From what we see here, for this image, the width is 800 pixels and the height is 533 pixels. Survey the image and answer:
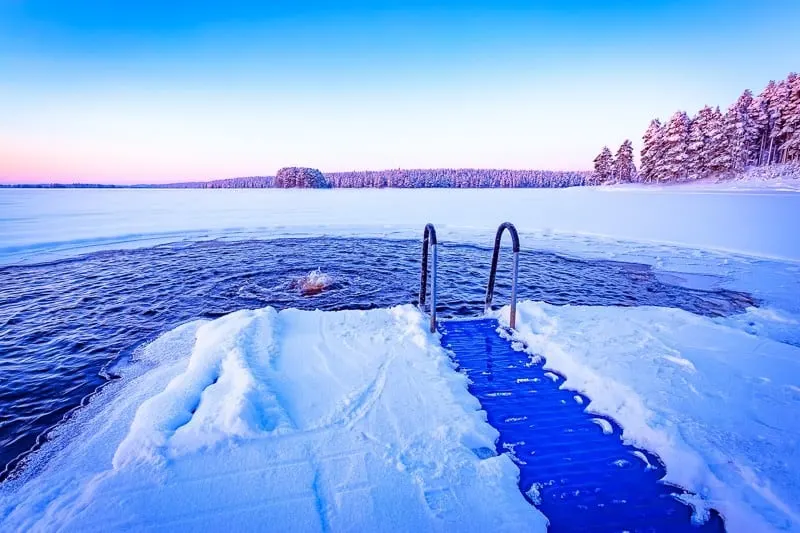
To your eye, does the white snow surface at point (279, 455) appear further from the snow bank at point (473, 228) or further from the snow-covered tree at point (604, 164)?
the snow-covered tree at point (604, 164)

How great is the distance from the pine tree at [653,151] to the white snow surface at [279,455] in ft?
178

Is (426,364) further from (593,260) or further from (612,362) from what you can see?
(593,260)

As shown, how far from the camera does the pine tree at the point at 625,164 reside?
54078 mm

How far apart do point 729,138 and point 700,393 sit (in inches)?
2033

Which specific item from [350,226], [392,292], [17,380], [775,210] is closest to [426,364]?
[392,292]

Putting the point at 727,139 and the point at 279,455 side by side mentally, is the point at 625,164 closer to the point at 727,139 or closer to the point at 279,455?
the point at 727,139

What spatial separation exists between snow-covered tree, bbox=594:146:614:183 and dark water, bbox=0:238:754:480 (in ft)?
183

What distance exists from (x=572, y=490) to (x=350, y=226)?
16846mm

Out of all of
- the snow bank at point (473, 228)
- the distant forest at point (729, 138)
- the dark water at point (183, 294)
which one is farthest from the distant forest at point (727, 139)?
the dark water at point (183, 294)

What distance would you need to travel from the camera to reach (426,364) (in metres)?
4.43

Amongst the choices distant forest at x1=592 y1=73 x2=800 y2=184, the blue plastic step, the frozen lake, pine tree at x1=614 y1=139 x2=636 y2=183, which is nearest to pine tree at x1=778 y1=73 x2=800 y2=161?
distant forest at x1=592 y1=73 x2=800 y2=184

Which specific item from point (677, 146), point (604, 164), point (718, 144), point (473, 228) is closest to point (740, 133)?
point (718, 144)

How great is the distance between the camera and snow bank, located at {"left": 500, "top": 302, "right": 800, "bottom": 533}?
8.43ft

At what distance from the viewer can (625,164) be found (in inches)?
2174
